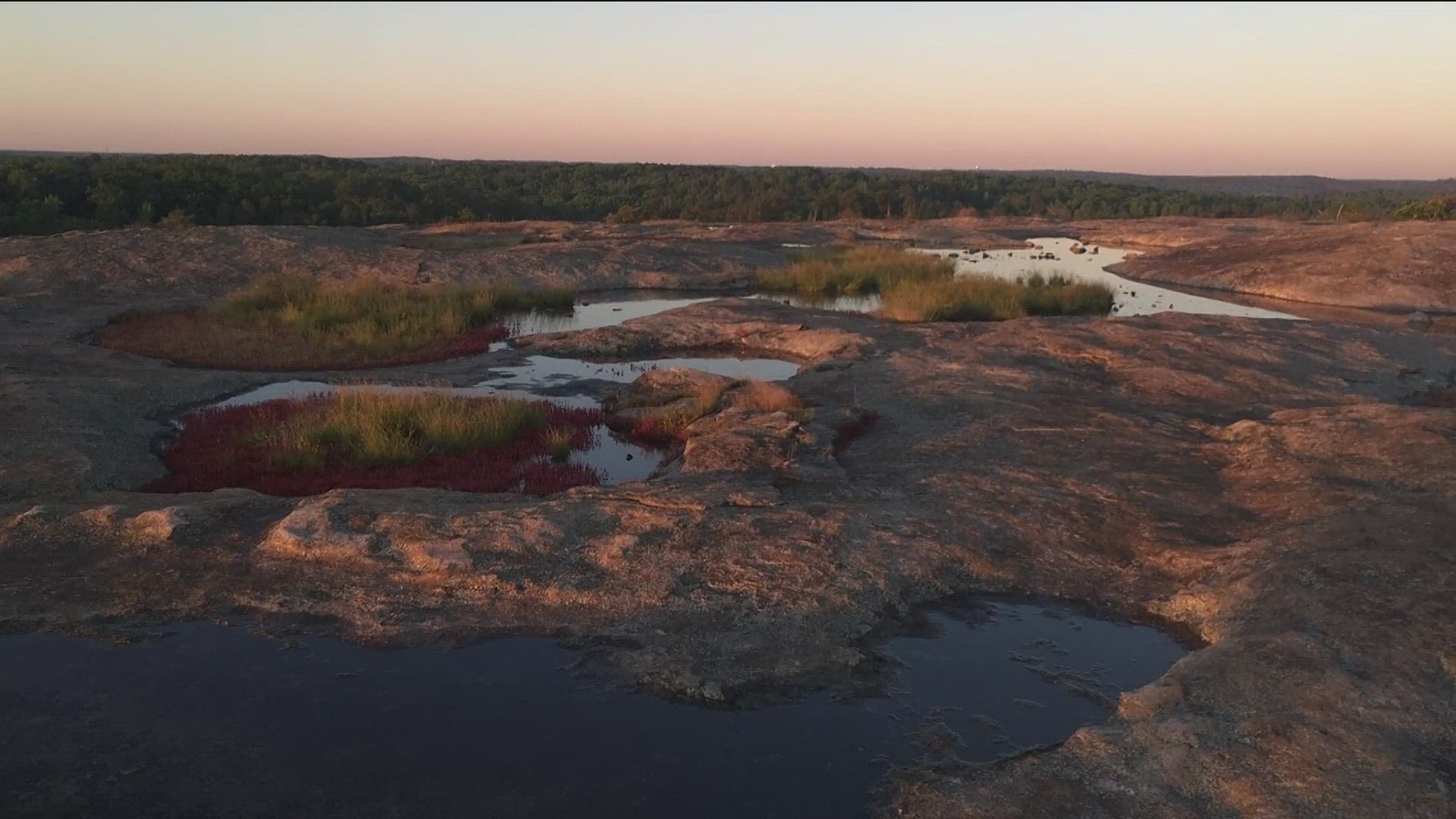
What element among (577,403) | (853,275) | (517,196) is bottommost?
(577,403)

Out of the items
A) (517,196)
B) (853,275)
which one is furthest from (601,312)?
(517,196)

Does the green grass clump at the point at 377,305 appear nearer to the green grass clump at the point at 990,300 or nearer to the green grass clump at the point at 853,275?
the green grass clump at the point at 853,275

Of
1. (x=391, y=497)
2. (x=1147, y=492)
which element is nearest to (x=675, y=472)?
(x=391, y=497)

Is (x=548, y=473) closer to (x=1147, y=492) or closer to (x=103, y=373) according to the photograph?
(x=1147, y=492)

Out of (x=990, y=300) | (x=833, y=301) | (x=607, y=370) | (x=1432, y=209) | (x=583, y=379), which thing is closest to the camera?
(x=583, y=379)

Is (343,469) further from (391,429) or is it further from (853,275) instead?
(853,275)

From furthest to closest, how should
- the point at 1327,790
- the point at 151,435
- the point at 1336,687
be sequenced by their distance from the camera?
the point at 151,435
the point at 1336,687
the point at 1327,790

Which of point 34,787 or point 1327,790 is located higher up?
point 1327,790
